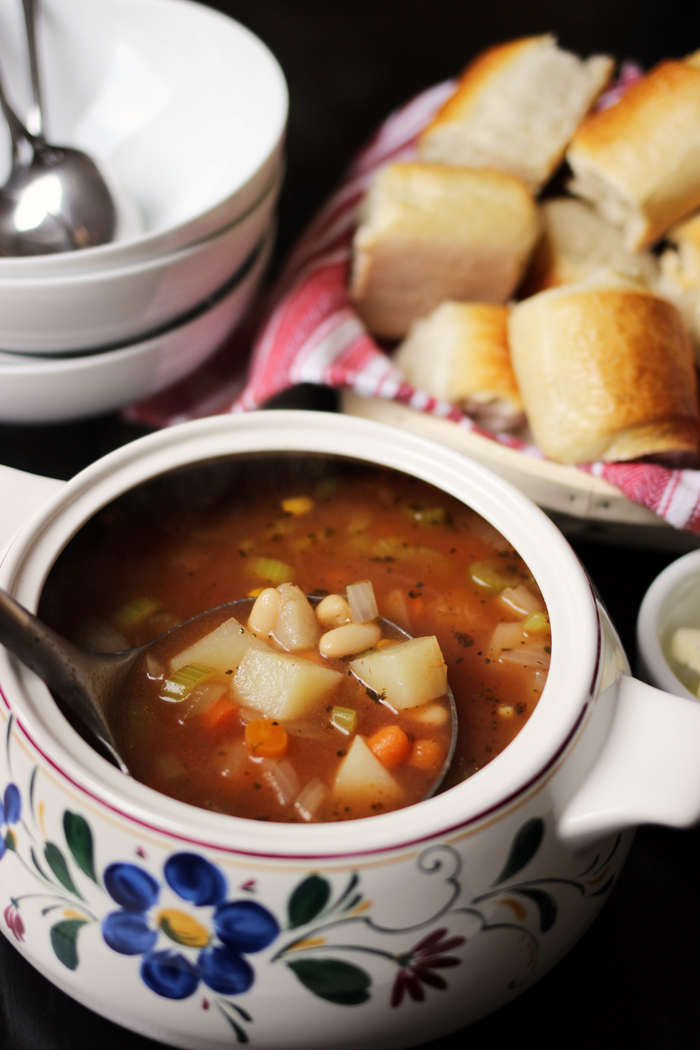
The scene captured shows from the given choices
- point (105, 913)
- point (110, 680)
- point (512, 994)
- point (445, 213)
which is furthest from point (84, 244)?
point (512, 994)

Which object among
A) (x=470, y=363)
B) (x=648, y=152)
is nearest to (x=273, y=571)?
(x=470, y=363)

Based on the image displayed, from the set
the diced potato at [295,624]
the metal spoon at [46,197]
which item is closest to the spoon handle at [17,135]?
the metal spoon at [46,197]

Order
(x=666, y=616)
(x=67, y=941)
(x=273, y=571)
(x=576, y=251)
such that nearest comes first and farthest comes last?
(x=67, y=941), (x=273, y=571), (x=666, y=616), (x=576, y=251)

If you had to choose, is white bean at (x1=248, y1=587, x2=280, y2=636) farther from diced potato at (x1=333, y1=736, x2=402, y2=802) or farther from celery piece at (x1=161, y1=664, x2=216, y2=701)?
diced potato at (x1=333, y1=736, x2=402, y2=802)

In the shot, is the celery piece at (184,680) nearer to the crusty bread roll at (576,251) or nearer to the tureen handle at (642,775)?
the tureen handle at (642,775)

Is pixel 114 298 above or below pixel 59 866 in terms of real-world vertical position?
above

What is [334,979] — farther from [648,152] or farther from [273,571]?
[648,152]

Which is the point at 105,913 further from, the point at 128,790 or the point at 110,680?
the point at 110,680
